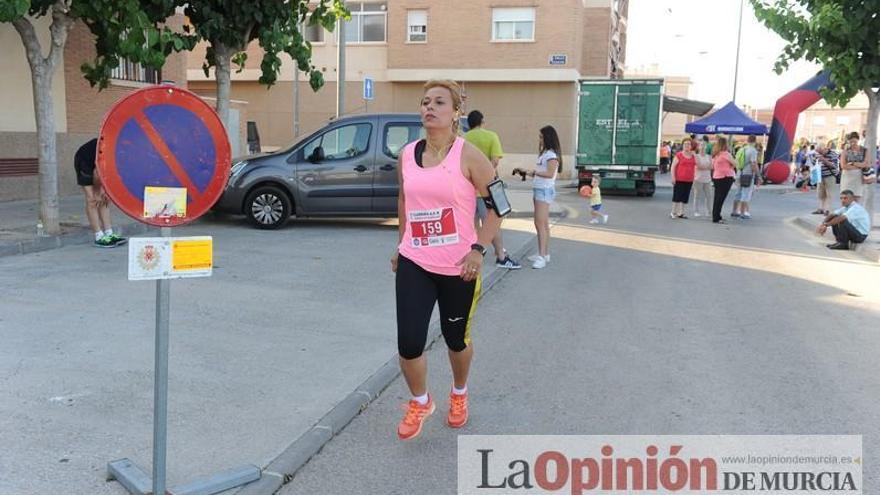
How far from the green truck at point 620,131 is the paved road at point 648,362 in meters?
10.8

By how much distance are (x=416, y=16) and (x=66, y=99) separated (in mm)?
18209

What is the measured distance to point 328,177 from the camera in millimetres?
11992

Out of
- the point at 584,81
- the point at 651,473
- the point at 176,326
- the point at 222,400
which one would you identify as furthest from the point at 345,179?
the point at 584,81

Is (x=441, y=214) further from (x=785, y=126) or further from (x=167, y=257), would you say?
(x=785, y=126)

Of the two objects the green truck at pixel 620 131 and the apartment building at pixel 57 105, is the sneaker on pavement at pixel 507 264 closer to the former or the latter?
the apartment building at pixel 57 105

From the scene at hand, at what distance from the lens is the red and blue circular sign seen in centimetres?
304

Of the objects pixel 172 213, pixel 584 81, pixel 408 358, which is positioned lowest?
pixel 408 358

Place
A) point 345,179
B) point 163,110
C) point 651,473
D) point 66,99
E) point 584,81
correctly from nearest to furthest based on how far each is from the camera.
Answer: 1. point 163,110
2. point 651,473
3. point 345,179
4. point 66,99
5. point 584,81

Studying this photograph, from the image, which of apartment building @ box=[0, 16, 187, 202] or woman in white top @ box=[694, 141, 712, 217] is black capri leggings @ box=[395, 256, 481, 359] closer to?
apartment building @ box=[0, 16, 187, 202]

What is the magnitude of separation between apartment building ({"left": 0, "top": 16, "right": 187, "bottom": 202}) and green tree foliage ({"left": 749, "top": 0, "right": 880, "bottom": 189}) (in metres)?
12.0

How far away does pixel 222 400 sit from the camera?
4516mm

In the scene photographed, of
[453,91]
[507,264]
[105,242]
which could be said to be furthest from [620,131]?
[453,91]

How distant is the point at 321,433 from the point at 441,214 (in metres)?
1.40

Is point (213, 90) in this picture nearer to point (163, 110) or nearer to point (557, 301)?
point (557, 301)
